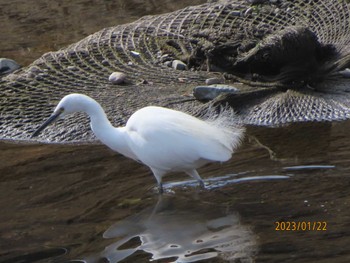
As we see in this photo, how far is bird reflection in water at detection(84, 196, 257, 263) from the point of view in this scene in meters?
4.80

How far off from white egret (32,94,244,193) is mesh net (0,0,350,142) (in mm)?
941

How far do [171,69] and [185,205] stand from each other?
2.27m

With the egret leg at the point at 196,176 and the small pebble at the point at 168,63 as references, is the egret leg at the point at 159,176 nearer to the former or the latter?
the egret leg at the point at 196,176

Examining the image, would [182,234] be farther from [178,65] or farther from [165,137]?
[178,65]

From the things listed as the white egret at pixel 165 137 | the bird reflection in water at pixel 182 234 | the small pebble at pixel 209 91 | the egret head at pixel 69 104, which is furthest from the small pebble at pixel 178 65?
the bird reflection in water at pixel 182 234

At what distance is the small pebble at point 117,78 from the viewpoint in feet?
24.8

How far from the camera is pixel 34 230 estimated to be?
17.5 ft

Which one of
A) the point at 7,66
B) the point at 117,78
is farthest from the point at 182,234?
the point at 7,66

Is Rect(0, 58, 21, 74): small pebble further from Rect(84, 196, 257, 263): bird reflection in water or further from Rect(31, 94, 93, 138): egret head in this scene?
Rect(84, 196, 257, 263): bird reflection in water

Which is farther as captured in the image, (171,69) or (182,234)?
(171,69)

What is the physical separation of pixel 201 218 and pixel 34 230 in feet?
3.22

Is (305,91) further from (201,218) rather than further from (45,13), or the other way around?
(45,13)

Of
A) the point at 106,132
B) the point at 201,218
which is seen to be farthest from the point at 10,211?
the point at 201,218

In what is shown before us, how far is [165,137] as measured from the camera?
570 cm
